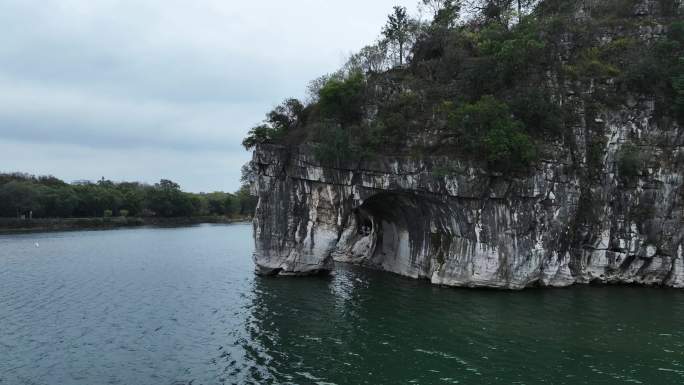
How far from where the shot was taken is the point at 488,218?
30.6 meters

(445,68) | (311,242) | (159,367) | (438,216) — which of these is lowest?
(159,367)

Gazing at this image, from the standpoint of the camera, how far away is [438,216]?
32781mm

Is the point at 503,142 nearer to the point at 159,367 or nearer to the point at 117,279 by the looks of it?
the point at 159,367

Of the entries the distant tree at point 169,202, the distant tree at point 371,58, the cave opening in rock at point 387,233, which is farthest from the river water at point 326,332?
the distant tree at point 169,202

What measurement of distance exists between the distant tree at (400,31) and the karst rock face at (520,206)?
48.6 feet

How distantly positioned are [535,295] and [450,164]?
9944 millimetres

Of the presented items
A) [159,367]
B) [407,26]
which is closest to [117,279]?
[159,367]

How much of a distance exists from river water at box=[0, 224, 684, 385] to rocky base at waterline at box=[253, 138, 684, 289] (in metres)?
1.80

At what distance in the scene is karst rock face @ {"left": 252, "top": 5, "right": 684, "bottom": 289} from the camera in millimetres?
30625

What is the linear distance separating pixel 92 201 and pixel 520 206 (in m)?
93.0

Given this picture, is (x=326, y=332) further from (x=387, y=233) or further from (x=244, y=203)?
(x=244, y=203)

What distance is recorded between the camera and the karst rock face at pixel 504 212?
30.6 meters

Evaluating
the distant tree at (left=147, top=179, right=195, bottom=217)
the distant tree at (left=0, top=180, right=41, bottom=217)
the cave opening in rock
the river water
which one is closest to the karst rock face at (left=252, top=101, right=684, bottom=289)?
the cave opening in rock

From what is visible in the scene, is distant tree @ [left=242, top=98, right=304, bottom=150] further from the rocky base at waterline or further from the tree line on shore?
the tree line on shore
